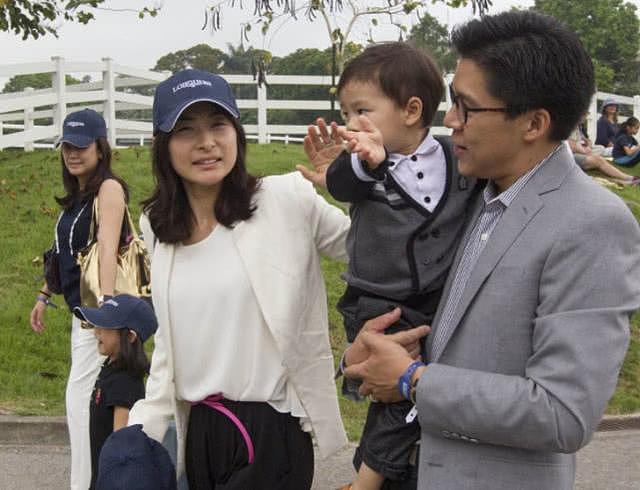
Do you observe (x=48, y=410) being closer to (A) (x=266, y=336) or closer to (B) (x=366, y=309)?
(A) (x=266, y=336)

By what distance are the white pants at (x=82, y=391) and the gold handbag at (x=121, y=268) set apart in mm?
191

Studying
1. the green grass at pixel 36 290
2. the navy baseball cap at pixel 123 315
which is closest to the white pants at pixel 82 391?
the navy baseball cap at pixel 123 315

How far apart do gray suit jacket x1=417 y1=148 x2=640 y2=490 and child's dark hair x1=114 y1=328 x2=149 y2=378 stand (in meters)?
2.45

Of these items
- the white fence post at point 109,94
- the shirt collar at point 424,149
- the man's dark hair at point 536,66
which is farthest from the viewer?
the white fence post at point 109,94

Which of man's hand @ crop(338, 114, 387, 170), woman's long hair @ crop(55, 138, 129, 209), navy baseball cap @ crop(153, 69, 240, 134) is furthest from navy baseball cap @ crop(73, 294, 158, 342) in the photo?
man's hand @ crop(338, 114, 387, 170)

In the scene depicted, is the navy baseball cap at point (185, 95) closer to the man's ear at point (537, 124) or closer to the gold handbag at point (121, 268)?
the man's ear at point (537, 124)

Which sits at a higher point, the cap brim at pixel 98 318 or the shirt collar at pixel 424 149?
the shirt collar at pixel 424 149

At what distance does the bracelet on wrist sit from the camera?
2.05m

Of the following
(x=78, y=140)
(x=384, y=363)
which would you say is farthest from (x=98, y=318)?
(x=384, y=363)

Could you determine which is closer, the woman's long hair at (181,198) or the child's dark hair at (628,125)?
the woman's long hair at (181,198)

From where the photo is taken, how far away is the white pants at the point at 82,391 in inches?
185

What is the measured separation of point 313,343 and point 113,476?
2.37 ft

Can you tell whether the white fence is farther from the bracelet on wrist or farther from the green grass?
the bracelet on wrist

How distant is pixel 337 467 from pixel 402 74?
3.73 m
